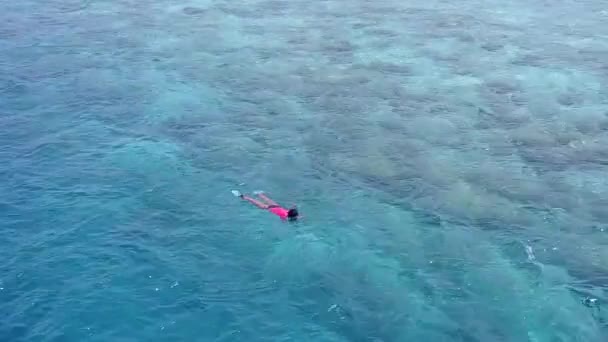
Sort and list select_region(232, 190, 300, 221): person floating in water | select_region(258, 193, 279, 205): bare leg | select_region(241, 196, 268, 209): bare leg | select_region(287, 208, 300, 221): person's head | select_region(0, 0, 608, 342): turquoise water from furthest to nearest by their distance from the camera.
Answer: select_region(258, 193, 279, 205): bare leg → select_region(241, 196, 268, 209): bare leg → select_region(232, 190, 300, 221): person floating in water → select_region(287, 208, 300, 221): person's head → select_region(0, 0, 608, 342): turquoise water

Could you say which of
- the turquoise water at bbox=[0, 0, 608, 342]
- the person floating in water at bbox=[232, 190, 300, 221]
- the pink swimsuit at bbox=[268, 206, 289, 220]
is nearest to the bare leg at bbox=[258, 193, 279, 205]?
the person floating in water at bbox=[232, 190, 300, 221]

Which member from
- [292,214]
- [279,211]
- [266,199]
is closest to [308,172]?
[266,199]

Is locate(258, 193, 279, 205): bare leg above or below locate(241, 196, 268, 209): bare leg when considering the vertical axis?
above

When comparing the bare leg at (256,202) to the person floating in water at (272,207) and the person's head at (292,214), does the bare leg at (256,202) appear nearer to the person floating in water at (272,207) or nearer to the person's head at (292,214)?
the person floating in water at (272,207)

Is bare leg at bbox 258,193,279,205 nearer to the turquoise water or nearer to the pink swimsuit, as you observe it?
the pink swimsuit

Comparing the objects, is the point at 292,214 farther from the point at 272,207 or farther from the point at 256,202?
the point at 256,202

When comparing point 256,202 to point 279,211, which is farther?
point 256,202

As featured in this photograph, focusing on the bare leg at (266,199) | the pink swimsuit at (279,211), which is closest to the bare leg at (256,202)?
the bare leg at (266,199)
